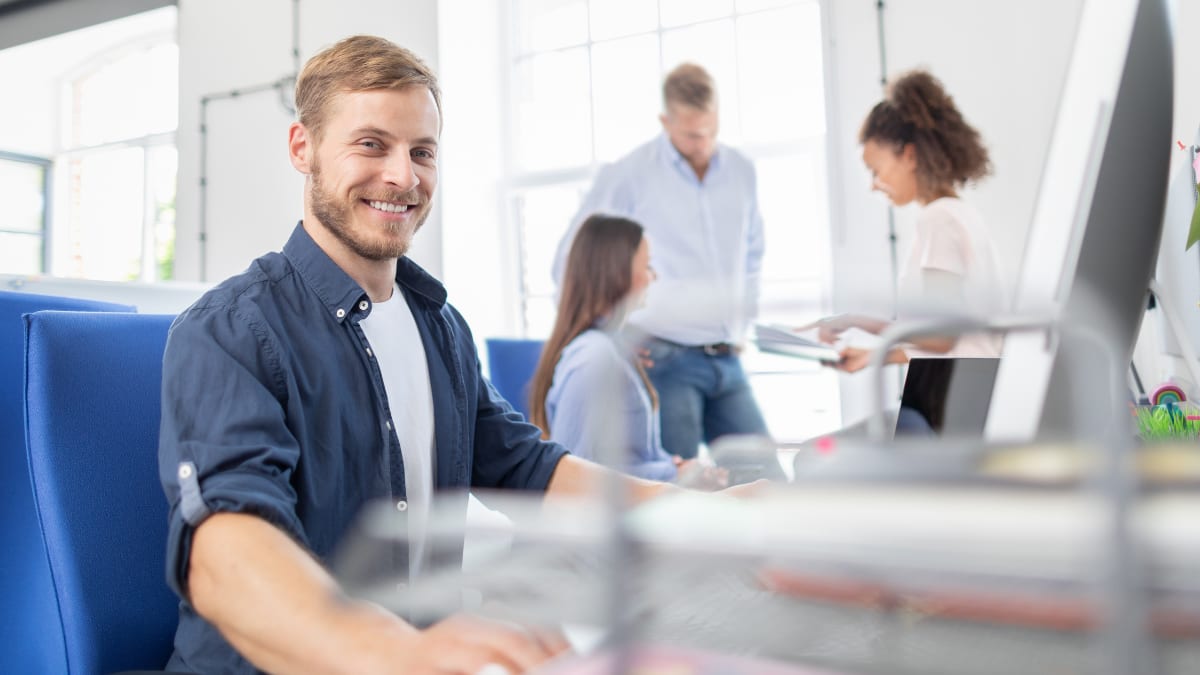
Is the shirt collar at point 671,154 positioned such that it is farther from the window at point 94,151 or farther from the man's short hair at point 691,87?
the window at point 94,151

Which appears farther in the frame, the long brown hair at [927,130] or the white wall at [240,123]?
the white wall at [240,123]

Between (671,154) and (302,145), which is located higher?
(671,154)

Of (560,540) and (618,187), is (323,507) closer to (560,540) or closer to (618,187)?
(560,540)

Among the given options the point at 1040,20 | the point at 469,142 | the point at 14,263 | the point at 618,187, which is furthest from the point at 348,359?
the point at 14,263

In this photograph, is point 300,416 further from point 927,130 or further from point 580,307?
point 927,130

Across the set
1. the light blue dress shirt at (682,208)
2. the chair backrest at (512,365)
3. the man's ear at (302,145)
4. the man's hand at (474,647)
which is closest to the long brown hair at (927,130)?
the light blue dress shirt at (682,208)

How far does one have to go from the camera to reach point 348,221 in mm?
1049

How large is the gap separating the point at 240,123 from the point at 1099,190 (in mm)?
4348

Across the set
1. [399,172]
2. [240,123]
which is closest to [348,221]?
[399,172]

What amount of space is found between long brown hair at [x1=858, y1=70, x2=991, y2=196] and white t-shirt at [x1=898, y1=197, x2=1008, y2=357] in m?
0.15

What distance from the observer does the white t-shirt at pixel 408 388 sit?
39.5 inches

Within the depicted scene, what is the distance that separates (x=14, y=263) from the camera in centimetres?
596

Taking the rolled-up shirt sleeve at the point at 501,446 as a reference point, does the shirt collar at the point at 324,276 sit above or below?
above

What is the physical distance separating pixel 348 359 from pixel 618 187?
2021 mm
